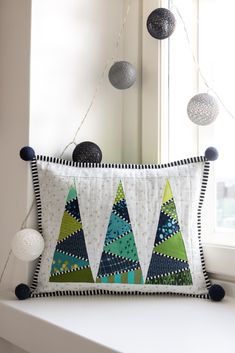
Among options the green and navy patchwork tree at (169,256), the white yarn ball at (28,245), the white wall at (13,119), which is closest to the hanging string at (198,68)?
the green and navy patchwork tree at (169,256)

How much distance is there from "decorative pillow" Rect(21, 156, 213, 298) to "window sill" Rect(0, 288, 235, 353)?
1.9 inches

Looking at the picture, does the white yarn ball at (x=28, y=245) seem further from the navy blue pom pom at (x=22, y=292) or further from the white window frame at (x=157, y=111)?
the white window frame at (x=157, y=111)

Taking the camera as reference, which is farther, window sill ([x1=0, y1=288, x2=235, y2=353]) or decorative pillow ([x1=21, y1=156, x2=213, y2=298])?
decorative pillow ([x1=21, y1=156, x2=213, y2=298])

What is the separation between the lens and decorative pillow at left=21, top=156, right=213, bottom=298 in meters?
1.11

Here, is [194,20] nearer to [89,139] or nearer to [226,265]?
[89,139]

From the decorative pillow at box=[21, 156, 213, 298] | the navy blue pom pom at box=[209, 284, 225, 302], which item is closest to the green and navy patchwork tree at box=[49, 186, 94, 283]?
the decorative pillow at box=[21, 156, 213, 298]

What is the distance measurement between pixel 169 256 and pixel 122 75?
0.52 meters

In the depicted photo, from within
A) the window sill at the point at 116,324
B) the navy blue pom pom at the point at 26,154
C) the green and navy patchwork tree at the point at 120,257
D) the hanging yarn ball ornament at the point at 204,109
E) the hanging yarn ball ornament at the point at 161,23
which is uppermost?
the hanging yarn ball ornament at the point at 161,23

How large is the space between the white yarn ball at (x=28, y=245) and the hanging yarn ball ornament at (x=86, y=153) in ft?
0.78

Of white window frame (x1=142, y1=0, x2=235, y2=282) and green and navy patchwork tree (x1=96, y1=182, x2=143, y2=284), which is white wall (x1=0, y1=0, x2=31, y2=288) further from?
white window frame (x1=142, y1=0, x2=235, y2=282)

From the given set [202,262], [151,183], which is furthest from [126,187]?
[202,262]

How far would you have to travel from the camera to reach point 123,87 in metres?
1.28

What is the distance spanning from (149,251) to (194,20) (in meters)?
0.72

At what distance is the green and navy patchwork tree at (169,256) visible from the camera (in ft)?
3.64
